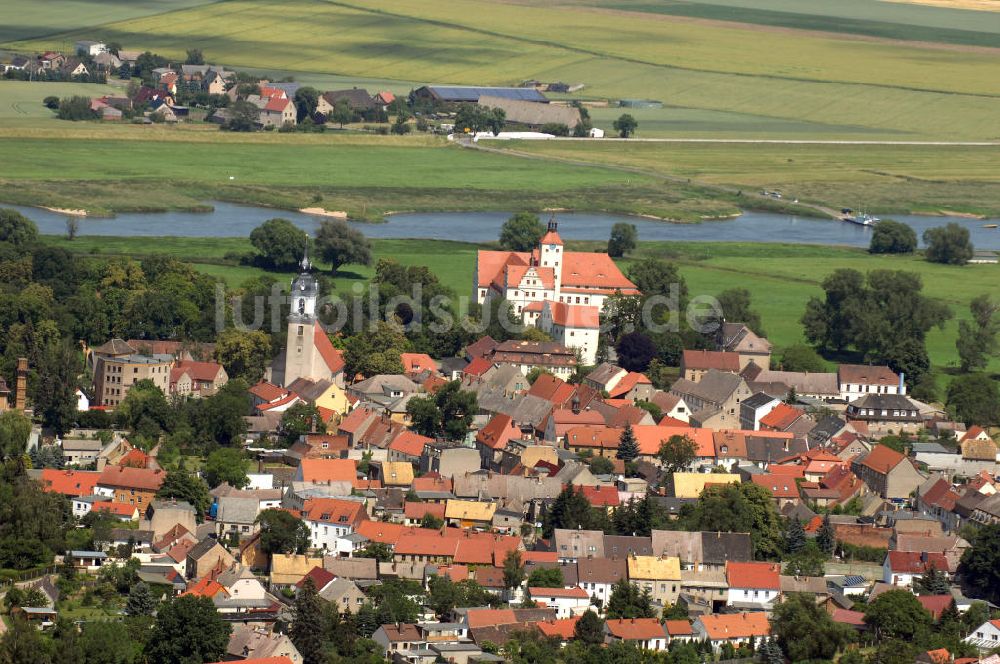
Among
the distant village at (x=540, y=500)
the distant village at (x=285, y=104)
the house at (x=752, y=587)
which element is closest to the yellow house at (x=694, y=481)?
the distant village at (x=540, y=500)

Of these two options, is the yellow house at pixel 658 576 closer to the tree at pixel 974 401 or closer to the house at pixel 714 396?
the house at pixel 714 396

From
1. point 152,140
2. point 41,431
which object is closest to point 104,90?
point 152,140

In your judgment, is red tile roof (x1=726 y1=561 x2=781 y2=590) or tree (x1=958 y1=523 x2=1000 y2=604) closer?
red tile roof (x1=726 y1=561 x2=781 y2=590)

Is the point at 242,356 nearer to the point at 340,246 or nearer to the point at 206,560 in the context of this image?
the point at 340,246

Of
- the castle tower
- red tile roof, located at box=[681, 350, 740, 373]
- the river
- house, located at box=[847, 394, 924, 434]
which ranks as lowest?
the river

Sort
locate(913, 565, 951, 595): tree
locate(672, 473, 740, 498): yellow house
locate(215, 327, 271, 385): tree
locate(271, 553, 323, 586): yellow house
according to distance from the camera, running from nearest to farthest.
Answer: locate(271, 553, 323, 586): yellow house → locate(913, 565, 951, 595): tree → locate(672, 473, 740, 498): yellow house → locate(215, 327, 271, 385): tree

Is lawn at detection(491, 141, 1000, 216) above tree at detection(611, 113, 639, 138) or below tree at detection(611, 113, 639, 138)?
below

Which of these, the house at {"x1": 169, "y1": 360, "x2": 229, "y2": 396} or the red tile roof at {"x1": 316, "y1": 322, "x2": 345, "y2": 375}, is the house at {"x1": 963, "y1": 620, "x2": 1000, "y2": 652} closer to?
the red tile roof at {"x1": 316, "y1": 322, "x2": 345, "y2": 375}

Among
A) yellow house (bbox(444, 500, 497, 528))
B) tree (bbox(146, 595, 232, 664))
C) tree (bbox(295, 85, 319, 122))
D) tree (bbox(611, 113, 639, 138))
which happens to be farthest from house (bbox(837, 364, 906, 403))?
tree (bbox(295, 85, 319, 122))
